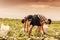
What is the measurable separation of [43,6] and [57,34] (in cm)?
34

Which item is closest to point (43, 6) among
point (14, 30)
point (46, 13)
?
point (46, 13)

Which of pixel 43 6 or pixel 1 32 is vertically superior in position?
pixel 43 6

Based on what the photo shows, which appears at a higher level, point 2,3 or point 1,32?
point 2,3

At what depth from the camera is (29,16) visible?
2.30 meters

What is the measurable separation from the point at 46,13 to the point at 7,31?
47cm

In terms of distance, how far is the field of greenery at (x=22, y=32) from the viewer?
A: 2266 millimetres

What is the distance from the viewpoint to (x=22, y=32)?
2291 millimetres

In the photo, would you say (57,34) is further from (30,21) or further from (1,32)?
(1,32)

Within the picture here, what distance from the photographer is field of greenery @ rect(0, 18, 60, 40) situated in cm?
227

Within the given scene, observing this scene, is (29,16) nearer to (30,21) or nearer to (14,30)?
(30,21)

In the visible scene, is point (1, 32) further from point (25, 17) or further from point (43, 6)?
point (43, 6)

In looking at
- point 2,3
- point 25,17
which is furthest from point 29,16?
point 2,3

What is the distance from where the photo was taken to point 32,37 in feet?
7.47

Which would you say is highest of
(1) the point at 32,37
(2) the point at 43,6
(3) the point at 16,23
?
(2) the point at 43,6
